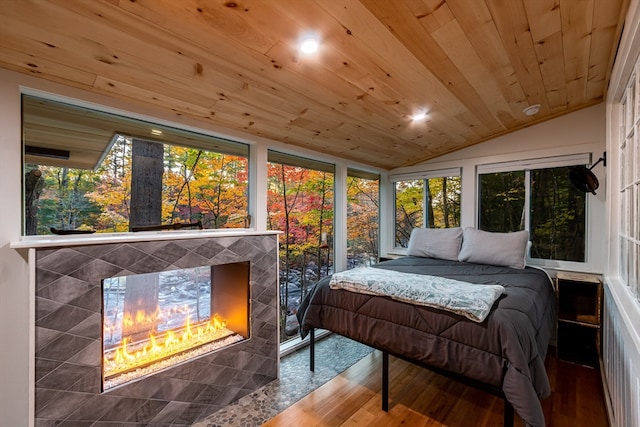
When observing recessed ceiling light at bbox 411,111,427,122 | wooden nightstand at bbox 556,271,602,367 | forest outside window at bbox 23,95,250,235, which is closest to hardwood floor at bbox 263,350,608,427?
wooden nightstand at bbox 556,271,602,367

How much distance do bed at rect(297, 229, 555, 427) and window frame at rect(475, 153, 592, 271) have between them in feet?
1.77

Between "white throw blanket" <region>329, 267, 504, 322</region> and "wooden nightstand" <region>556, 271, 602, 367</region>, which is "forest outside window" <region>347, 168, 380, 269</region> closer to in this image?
"white throw blanket" <region>329, 267, 504, 322</region>

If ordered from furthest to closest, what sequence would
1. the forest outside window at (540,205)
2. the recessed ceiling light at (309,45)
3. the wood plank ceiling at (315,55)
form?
the forest outside window at (540,205) < the recessed ceiling light at (309,45) < the wood plank ceiling at (315,55)

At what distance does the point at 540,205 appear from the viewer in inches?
125

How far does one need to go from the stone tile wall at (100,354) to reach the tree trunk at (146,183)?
0.30m

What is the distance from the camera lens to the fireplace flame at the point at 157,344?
5.92 ft

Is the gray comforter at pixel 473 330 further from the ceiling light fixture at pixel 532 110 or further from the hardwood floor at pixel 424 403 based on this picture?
the ceiling light fixture at pixel 532 110

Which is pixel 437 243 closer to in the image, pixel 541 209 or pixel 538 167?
pixel 541 209

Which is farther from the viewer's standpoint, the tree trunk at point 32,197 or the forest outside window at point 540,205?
the forest outside window at point 540,205

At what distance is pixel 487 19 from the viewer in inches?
55.7

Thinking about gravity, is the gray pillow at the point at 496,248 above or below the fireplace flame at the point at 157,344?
above

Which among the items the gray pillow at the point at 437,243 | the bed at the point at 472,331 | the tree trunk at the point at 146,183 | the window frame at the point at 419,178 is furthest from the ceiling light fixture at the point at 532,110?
the tree trunk at the point at 146,183

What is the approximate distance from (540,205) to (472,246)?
895 millimetres

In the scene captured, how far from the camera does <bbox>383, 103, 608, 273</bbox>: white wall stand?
2779 mm
